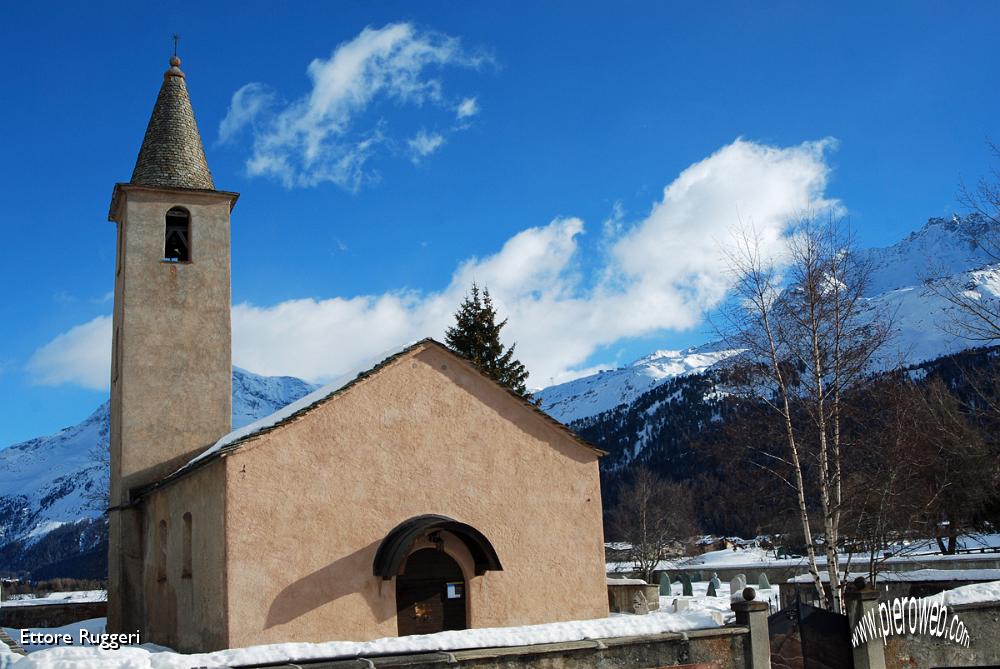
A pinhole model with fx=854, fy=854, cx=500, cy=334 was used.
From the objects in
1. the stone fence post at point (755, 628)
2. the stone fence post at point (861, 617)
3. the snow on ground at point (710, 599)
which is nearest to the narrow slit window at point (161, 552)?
the stone fence post at point (755, 628)

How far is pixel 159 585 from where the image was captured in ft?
68.7

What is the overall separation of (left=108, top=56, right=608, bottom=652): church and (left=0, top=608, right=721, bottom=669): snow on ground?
455cm

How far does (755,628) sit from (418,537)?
682cm

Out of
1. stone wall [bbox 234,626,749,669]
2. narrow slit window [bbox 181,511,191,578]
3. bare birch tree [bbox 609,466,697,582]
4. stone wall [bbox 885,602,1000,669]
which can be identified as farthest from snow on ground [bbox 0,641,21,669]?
bare birch tree [bbox 609,466,697,582]

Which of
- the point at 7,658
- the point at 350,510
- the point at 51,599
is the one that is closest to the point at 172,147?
the point at 350,510

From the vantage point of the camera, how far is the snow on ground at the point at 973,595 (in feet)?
49.4

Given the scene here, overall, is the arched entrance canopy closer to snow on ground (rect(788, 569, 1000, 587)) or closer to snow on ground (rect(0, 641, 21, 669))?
snow on ground (rect(0, 641, 21, 669))

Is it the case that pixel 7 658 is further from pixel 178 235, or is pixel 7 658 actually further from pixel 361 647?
pixel 178 235

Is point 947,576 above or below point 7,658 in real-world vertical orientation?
below

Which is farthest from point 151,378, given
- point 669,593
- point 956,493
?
point 956,493

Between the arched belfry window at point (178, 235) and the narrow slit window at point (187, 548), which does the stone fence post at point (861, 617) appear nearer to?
the narrow slit window at point (187, 548)

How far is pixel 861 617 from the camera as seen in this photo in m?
14.3

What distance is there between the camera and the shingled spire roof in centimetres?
2600

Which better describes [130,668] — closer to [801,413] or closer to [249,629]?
[249,629]
